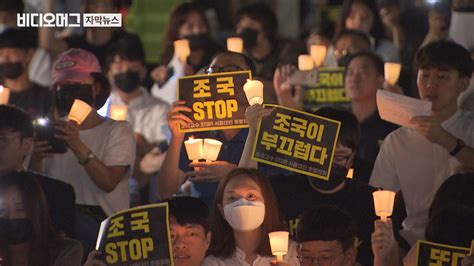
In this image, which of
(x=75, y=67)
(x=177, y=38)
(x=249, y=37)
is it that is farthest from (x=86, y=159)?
(x=177, y=38)

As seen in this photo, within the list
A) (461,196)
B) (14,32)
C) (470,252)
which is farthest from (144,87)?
(470,252)

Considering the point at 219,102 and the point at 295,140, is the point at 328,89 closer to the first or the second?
the point at 219,102

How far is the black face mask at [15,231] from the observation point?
31.4 feet

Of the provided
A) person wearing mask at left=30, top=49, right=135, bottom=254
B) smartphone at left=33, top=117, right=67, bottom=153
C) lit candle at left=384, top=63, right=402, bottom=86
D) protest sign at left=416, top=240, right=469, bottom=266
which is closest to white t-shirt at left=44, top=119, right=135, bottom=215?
person wearing mask at left=30, top=49, right=135, bottom=254

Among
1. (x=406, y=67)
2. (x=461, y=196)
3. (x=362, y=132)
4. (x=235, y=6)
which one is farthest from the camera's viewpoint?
(x=235, y=6)

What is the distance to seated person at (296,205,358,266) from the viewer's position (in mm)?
9227

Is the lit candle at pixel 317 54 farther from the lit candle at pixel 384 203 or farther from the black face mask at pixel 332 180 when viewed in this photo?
the lit candle at pixel 384 203

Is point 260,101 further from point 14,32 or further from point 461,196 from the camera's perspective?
point 14,32

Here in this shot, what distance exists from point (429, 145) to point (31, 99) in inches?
128

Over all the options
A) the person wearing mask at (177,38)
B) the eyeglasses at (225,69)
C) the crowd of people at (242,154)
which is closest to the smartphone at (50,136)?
the crowd of people at (242,154)

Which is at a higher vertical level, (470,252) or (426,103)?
(426,103)

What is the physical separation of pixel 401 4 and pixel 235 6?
3045 millimetres

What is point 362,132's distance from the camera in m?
12.1

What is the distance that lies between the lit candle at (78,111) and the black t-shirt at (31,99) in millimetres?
1536
